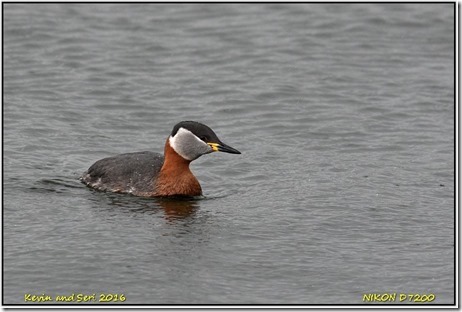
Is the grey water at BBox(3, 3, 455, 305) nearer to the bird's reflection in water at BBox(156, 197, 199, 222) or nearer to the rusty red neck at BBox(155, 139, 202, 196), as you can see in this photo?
the bird's reflection in water at BBox(156, 197, 199, 222)

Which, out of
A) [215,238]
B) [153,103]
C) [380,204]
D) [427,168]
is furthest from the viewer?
[153,103]

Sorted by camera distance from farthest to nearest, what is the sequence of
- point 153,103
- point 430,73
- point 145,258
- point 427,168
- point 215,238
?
1. point 430,73
2. point 153,103
3. point 427,168
4. point 215,238
5. point 145,258

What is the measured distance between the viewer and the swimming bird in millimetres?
15188

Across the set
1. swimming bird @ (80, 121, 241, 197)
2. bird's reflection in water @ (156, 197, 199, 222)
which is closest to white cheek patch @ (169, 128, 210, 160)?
swimming bird @ (80, 121, 241, 197)

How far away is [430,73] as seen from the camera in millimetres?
→ 21156

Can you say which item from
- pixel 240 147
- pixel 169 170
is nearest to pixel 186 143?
pixel 169 170

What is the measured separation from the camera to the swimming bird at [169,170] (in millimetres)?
15188

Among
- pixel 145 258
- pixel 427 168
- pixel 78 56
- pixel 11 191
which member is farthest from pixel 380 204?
pixel 78 56

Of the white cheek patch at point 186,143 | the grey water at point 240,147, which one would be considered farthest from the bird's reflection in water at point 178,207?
the white cheek patch at point 186,143

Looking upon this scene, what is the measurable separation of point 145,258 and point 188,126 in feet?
10.3

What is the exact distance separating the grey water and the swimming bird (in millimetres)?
250

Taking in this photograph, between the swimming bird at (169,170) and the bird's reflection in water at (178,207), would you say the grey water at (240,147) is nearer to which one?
the bird's reflection in water at (178,207)

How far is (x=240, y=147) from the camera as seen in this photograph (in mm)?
→ 17375

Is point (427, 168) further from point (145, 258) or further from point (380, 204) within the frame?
point (145, 258)
